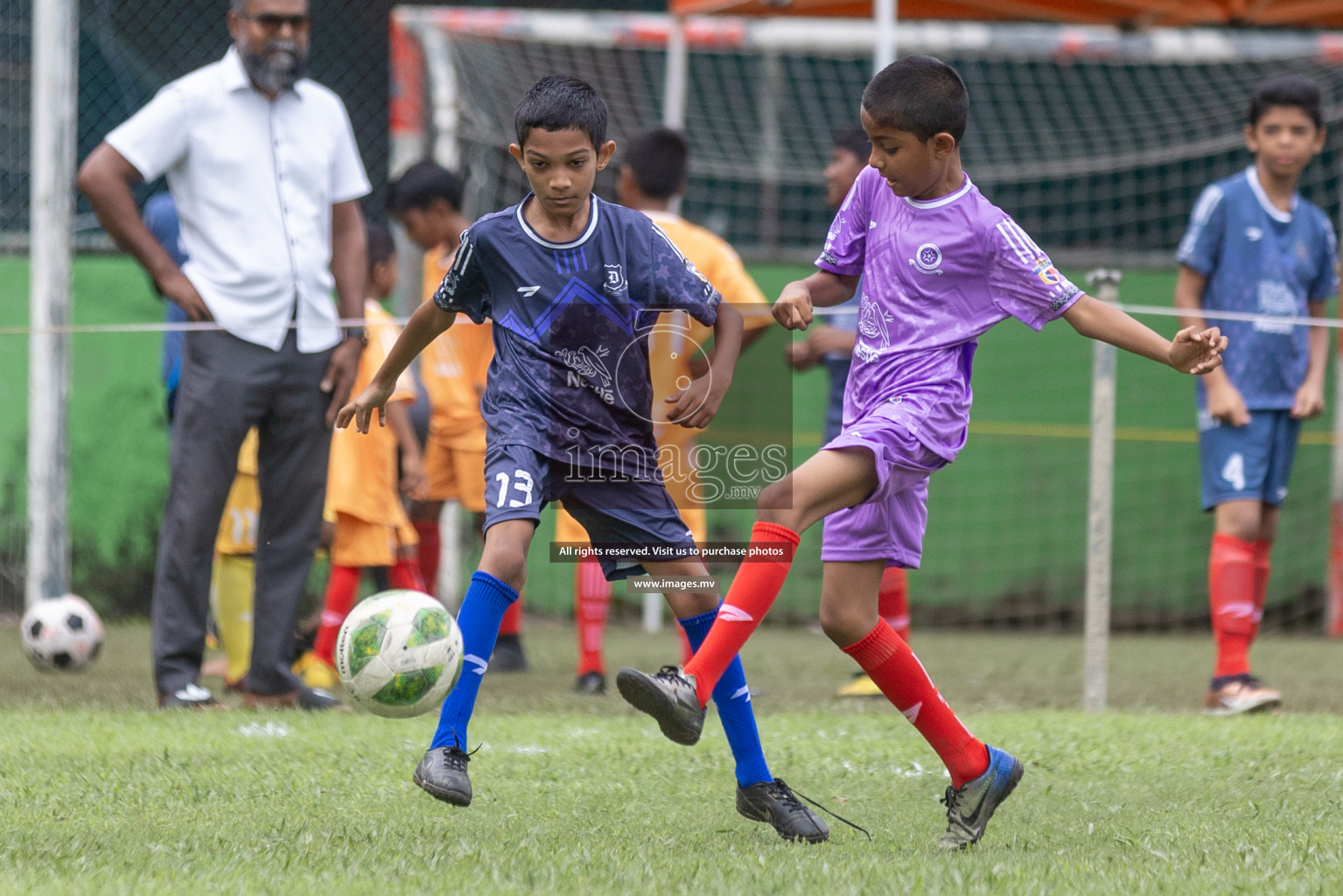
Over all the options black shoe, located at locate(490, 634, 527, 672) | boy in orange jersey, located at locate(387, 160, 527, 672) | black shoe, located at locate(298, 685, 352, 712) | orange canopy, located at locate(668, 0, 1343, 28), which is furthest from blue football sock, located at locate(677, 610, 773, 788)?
orange canopy, located at locate(668, 0, 1343, 28)

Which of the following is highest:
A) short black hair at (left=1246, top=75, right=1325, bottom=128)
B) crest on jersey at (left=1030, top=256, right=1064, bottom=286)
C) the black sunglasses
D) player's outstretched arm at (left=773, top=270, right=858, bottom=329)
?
the black sunglasses

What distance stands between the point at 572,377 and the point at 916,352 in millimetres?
785

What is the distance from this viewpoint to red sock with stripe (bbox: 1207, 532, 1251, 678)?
5.52 meters

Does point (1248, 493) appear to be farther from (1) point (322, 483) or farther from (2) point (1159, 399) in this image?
(2) point (1159, 399)

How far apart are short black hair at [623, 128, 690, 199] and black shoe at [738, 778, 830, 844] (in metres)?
3.20

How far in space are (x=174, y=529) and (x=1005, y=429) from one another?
18.6ft

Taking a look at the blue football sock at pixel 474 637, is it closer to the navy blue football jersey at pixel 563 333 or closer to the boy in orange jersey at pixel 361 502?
the navy blue football jersey at pixel 563 333

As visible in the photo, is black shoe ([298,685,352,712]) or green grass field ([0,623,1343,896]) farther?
black shoe ([298,685,352,712])

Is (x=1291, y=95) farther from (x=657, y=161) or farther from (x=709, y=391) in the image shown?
(x=709, y=391)

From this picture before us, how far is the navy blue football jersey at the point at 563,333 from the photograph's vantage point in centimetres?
358

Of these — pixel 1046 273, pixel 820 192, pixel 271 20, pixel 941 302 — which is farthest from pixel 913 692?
pixel 820 192

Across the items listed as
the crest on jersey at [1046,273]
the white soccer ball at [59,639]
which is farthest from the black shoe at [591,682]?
the crest on jersey at [1046,273]

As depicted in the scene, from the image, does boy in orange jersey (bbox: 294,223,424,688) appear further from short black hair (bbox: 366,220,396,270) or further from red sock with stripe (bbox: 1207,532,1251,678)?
red sock with stripe (bbox: 1207,532,1251,678)

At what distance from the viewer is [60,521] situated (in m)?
7.56
